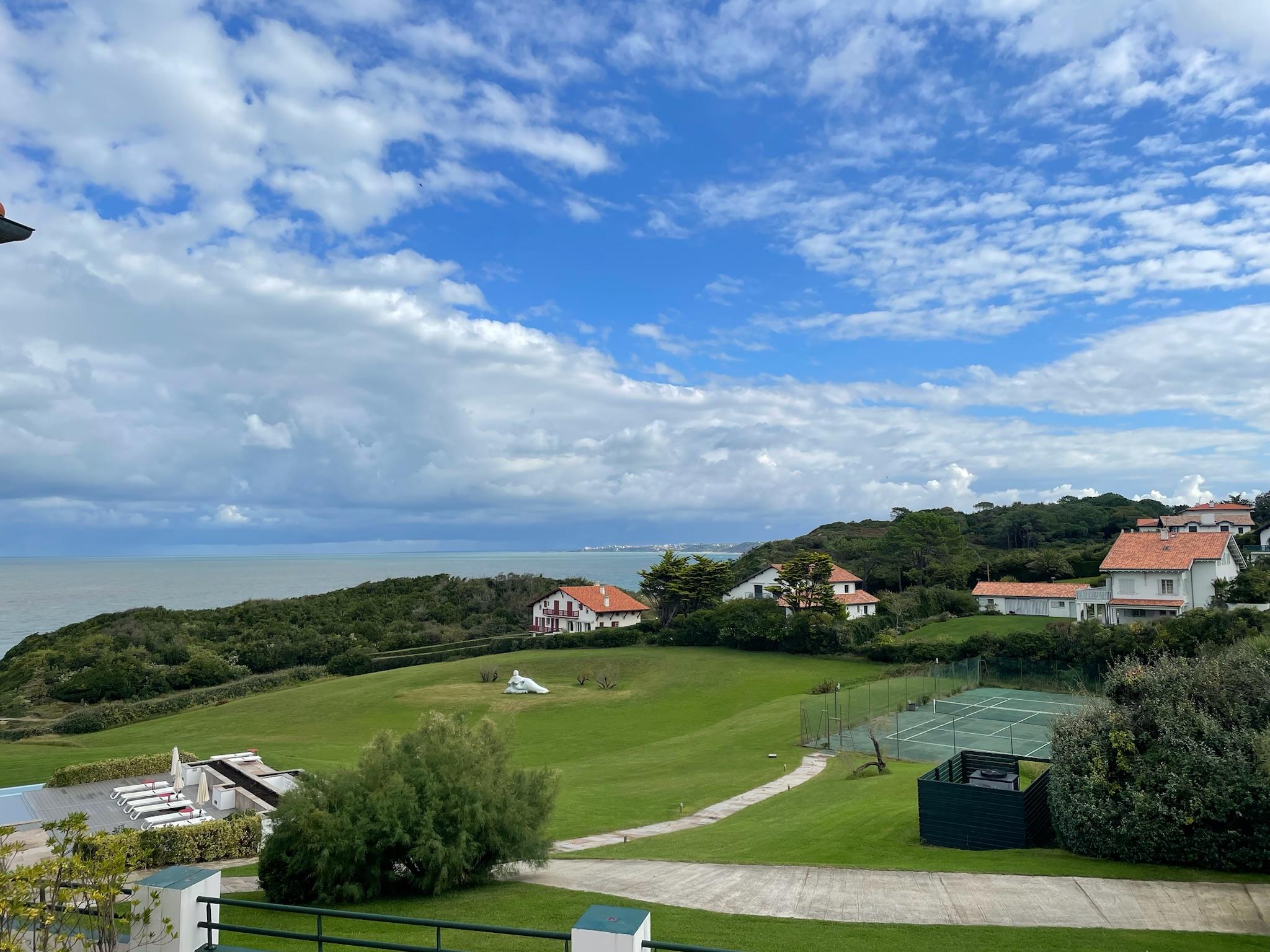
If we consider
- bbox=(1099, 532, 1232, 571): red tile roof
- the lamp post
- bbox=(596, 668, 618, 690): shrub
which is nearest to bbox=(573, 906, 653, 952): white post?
the lamp post

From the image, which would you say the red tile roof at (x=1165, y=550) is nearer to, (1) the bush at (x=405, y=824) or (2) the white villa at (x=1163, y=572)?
(2) the white villa at (x=1163, y=572)

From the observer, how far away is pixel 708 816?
21203mm

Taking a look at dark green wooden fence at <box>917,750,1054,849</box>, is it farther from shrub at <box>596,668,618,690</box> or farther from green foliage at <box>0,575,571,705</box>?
green foliage at <box>0,575,571,705</box>

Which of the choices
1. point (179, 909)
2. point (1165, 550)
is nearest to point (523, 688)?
point (179, 909)

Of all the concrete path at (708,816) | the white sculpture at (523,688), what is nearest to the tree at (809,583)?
the white sculpture at (523,688)

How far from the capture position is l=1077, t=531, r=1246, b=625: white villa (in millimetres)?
47094

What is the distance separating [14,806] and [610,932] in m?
22.7

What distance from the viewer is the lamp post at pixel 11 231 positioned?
16.7 ft

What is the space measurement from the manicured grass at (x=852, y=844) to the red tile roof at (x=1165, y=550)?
33628 mm

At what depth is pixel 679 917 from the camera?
11.3 m

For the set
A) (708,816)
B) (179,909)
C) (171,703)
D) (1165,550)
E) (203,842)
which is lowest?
(171,703)

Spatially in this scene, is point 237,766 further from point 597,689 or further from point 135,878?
point 597,689

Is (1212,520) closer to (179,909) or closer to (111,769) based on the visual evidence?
(111,769)

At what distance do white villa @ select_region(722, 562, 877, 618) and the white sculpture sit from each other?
22.3 m
